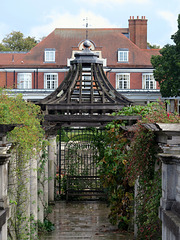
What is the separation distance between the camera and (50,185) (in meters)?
16.4

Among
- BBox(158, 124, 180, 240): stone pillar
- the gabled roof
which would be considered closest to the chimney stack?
the gabled roof

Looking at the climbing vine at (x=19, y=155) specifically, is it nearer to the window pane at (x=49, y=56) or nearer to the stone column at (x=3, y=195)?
the stone column at (x=3, y=195)

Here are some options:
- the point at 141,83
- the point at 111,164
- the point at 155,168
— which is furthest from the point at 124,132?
the point at 141,83

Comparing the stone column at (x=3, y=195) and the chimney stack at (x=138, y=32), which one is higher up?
the chimney stack at (x=138, y=32)

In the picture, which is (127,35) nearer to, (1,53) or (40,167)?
(1,53)

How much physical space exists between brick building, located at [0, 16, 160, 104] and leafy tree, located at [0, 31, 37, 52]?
33.3ft

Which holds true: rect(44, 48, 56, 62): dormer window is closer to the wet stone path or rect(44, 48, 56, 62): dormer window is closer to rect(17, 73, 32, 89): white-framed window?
rect(17, 73, 32, 89): white-framed window

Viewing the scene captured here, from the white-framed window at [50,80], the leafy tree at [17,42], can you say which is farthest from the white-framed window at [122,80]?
the leafy tree at [17,42]

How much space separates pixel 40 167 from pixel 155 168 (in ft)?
16.1

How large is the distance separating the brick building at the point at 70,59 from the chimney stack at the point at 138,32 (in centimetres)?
11

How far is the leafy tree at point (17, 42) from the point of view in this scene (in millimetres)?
53250

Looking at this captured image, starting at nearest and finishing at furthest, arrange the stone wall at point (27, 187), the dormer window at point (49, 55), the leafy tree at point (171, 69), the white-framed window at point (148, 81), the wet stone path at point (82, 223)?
the stone wall at point (27, 187), the wet stone path at point (82, 223), the leafy tree at point (171, 69), the dormer window at point (49, 55), the white-framed window at point (148, 81)

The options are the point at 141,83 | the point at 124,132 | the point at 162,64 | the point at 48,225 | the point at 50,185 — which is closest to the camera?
the point at 124,132

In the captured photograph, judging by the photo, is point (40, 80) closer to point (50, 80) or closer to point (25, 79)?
point (50, 80)
